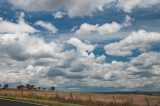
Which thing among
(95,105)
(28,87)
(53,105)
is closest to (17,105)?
(53,105)

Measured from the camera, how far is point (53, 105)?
33.3 m

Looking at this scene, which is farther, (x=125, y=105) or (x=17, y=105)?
(x=125, y=105)

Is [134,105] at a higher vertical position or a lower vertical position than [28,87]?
lower

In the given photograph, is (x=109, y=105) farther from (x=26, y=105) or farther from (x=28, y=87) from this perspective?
(x=28, y=87)

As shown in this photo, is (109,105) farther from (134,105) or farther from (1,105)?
(1,105)

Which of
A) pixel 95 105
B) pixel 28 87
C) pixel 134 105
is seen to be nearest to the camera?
pixel 95 105

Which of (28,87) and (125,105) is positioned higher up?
(28,87)

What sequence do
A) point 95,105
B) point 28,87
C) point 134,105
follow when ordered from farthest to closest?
point 28,87, point 134,105, point 95,105

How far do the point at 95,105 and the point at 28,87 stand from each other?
124 m

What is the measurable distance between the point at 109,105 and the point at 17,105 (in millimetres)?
9754

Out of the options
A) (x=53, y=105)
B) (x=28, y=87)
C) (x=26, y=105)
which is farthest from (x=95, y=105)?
(x=28, y=87)

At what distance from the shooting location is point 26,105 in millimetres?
32250

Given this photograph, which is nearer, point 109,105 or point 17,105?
point 17,105

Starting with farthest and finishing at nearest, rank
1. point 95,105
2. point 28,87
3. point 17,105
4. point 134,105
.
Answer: point 28,87 < point 134,105 < point 95,105 < point 17,105
